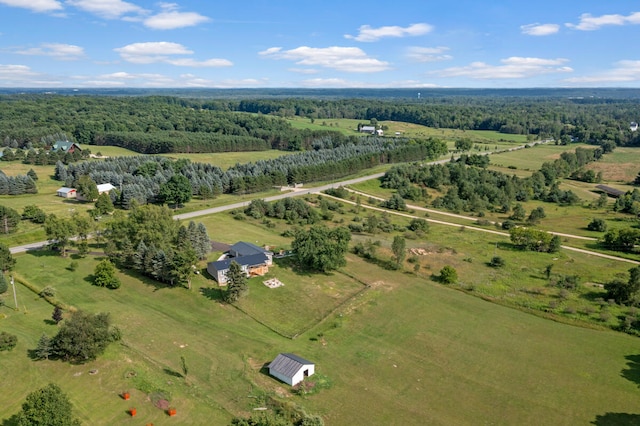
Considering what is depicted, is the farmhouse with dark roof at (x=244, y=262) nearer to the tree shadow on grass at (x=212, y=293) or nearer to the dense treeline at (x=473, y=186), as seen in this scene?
the tree shadow on grass at (x=212, y=293)

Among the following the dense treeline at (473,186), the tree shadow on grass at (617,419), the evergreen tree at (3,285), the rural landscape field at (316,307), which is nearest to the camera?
the tree shadow on grass at (617,419)

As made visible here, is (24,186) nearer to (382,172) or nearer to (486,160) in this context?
(382,172)

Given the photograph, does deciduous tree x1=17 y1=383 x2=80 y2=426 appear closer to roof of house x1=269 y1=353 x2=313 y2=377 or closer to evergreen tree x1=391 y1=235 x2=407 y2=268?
roof of house x1=269 y1=353 x2=313 y2=377

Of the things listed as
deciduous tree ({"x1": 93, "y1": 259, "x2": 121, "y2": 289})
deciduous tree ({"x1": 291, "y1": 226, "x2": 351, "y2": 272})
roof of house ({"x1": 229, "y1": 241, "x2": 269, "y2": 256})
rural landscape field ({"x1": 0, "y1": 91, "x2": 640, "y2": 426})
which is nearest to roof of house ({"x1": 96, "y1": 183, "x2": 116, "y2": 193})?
rural landscape field ({"x1": 0, "y1": 91, "x2": 640, "y2": 426})

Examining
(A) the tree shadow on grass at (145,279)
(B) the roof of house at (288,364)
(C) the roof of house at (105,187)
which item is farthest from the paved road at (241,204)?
(B) the roof of house at (288,364)

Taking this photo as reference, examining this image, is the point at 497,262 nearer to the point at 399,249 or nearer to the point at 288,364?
the point at 399,249

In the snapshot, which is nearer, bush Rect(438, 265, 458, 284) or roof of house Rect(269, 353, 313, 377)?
roof of house Rect(269, 353, 313, 377)

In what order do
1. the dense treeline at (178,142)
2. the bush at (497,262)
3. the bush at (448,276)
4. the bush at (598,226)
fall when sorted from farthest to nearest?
1. the dense treeline at (178,142)
2. the bush at (598,226)
3. the bush at (497,262)
4. the bush at (448,276)

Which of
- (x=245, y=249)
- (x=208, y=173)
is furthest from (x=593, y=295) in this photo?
(x=208, y=173)
